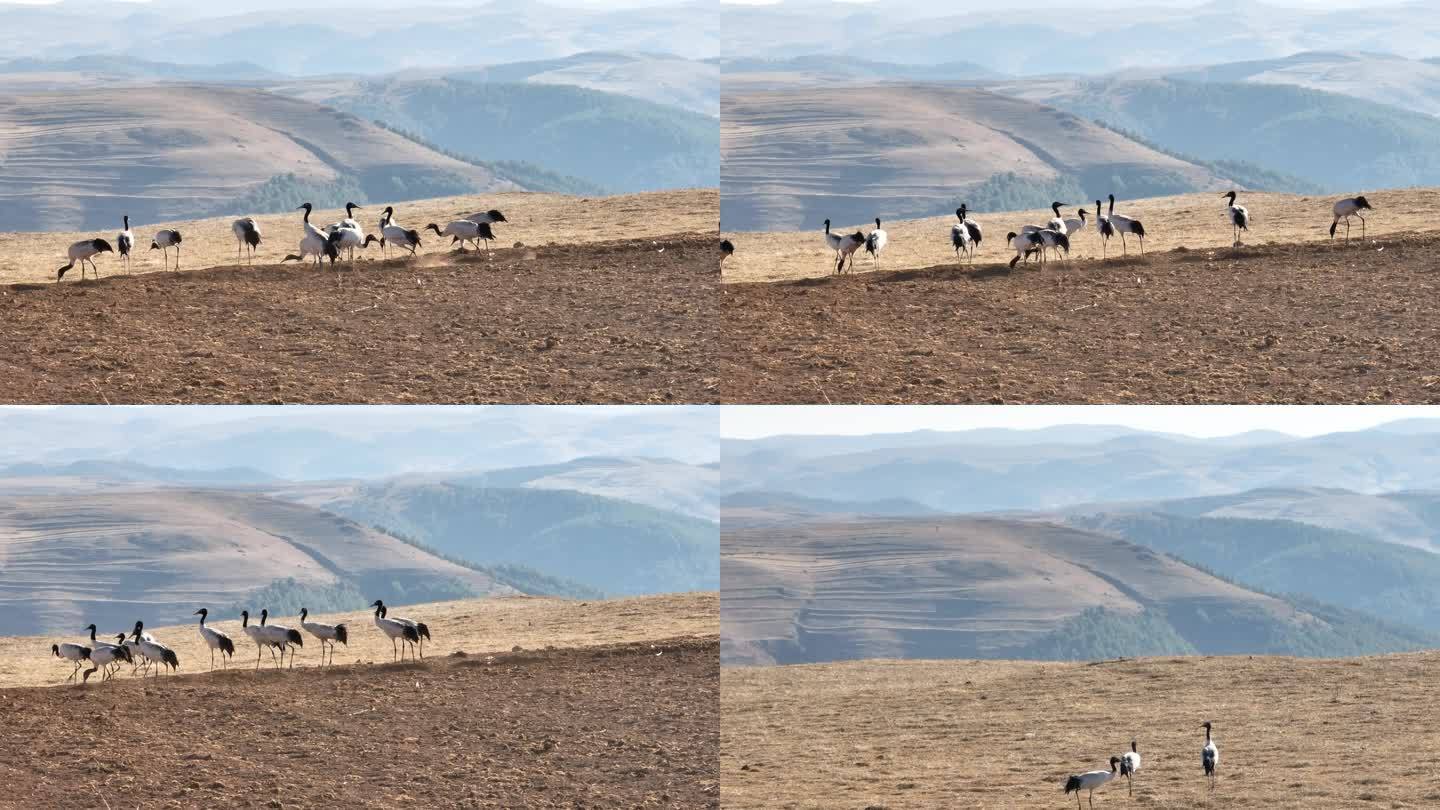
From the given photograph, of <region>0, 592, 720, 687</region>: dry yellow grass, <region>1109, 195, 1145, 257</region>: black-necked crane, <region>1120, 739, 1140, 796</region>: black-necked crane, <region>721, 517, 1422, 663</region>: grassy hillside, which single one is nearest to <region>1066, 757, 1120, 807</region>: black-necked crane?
<region>1120, 739, 1140, 796</region>: black-necked crane

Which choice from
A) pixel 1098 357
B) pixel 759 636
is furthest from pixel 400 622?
pixel 759 636

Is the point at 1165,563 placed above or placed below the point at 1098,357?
above

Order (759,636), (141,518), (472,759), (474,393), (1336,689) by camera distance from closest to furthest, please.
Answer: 1. (472,759)
2. (474,393)
3. (1336,689)
4. (759,636)
5. (141,518)

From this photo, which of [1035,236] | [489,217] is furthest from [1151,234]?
[489,217]

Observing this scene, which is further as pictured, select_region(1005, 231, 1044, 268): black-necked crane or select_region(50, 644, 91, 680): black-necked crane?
select_region(1005, 231, 1044, 268): black-necked crane

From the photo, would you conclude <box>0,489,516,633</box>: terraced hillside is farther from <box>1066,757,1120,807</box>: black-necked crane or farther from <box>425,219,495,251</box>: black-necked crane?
<box>1066,757,1120,807</box>: black-necked crane

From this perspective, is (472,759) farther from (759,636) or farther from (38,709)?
(759,636)

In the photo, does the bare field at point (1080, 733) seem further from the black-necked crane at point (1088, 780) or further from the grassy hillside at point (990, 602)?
the grassy hillside at point (990, 602)

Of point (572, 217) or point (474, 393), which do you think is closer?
point (474, 393)
